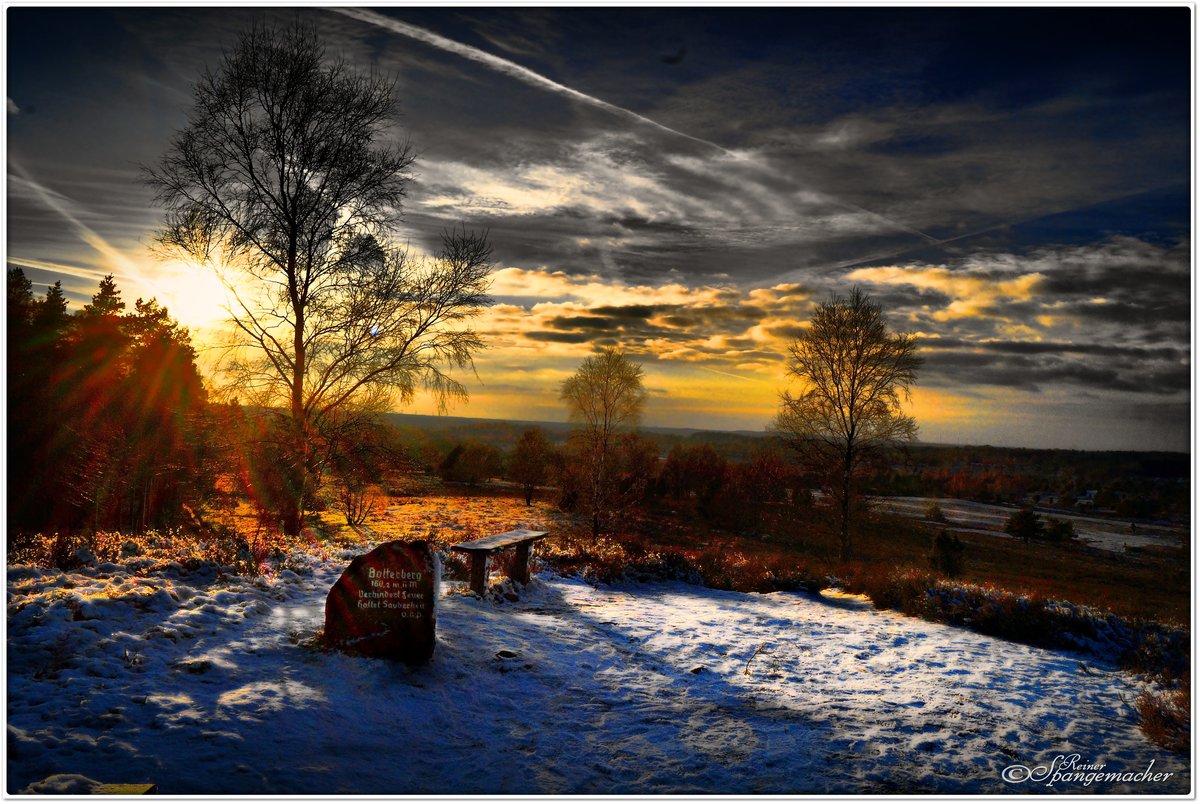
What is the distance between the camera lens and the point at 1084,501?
5878 cm

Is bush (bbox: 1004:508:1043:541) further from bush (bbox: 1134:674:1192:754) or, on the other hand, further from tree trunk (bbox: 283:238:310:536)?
tree trunk (bbox: 283:238:310:536)

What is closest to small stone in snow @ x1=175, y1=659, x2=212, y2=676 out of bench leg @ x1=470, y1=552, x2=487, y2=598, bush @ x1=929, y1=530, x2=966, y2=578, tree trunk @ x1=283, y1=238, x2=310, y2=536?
bench leg @ x1=470, y1=552, x2=487, y2=598

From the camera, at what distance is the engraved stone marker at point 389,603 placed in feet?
20.5

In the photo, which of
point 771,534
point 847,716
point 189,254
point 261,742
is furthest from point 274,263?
point 771,534

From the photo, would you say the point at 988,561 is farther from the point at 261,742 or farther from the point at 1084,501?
the point at 1084,501

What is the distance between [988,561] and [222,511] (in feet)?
119

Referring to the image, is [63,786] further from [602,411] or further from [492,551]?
[602,411]

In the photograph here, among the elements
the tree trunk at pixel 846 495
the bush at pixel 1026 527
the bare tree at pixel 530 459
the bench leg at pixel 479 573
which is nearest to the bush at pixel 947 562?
the tree trunk at pixel 846 495

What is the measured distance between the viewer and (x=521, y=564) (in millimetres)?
11203

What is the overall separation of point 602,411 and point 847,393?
895 cm

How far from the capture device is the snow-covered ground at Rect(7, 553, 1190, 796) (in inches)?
166

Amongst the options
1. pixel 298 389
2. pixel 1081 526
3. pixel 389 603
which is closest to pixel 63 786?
pixel 389 603

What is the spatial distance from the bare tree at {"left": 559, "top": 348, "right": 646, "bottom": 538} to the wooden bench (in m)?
11.2

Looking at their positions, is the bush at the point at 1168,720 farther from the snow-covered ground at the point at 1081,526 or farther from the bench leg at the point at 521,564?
the snow-covered ground at the point at 1081,526
